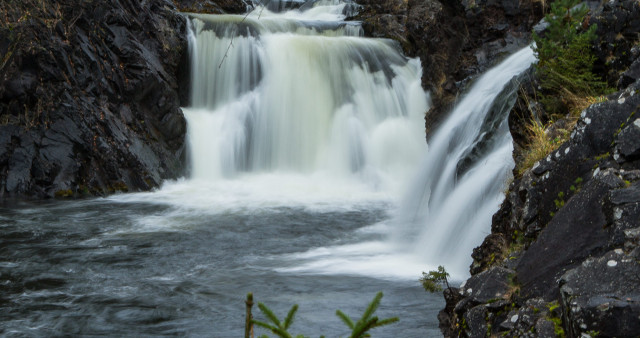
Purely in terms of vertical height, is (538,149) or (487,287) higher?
(538,149)

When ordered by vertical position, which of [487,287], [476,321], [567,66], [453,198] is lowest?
[476,321]

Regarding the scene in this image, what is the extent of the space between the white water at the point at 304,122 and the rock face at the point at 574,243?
684cm

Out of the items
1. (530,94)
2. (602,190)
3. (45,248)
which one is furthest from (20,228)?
(602,190)

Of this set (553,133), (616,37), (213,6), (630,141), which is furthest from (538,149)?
(213,6)

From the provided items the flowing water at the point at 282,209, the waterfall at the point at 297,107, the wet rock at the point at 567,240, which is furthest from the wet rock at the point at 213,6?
the wet rock at the point at 567,240

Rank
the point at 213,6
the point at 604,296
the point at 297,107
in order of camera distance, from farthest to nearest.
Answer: the point at 213,6 < the point at 297,107 < the point at 604,296

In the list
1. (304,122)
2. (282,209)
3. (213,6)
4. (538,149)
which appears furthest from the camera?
(213,6)

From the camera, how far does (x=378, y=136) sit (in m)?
18.3

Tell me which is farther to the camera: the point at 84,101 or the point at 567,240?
the point at 84,101

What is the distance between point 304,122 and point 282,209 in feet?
15.8

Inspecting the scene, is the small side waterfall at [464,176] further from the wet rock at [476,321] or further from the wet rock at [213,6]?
the wet rock at [213,6]

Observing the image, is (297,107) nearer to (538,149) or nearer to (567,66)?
(567,66)

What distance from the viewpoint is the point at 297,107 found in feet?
60.6

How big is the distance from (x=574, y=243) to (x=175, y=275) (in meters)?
5.95
